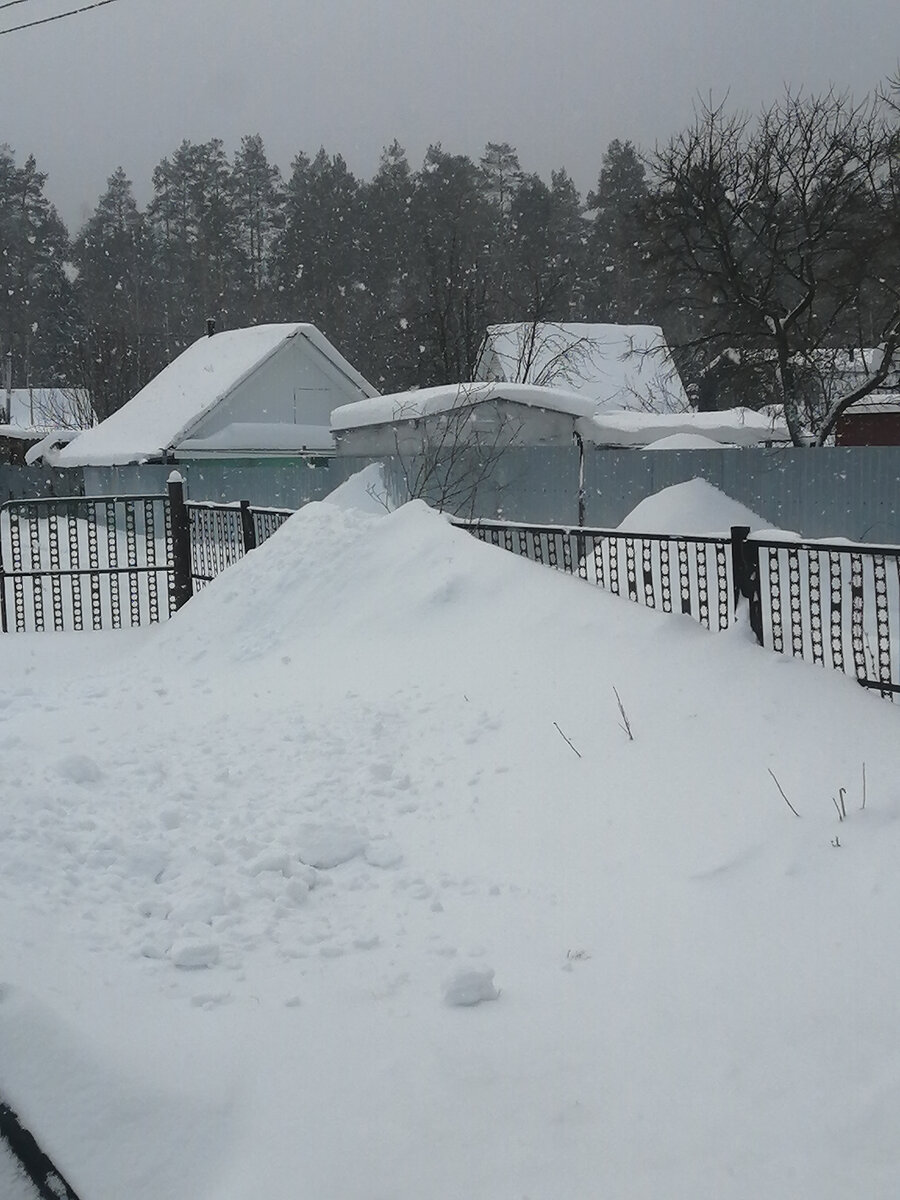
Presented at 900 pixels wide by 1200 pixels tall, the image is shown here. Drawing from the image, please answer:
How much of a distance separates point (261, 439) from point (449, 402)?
11.7 metres

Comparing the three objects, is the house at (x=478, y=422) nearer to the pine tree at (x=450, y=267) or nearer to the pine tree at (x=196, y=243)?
the pine tree at (x=450, y=267)

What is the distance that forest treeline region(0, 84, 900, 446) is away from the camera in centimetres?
2212

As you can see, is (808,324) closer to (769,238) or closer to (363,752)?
(769,238)

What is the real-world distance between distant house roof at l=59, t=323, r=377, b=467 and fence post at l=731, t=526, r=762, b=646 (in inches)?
917

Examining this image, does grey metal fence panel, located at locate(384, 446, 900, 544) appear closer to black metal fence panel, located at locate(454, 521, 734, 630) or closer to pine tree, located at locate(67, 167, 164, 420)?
black metal fence panel, located at locate(454, 521, 734, 630)

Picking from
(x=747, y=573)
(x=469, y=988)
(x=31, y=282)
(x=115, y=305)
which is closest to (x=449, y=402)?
(x=747, y=573)

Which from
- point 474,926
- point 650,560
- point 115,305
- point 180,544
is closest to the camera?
point 474,926

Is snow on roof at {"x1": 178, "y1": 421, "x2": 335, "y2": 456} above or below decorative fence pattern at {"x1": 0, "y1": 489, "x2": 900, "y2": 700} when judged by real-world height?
above

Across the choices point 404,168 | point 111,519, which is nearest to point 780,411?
point 111,519

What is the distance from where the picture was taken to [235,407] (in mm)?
29469

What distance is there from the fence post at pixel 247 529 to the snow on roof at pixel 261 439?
1824 cm

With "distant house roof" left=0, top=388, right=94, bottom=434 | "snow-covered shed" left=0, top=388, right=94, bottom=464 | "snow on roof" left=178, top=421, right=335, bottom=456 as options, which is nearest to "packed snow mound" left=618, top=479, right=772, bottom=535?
"snow on roof" left=178, top=421, right=335, bottom=456

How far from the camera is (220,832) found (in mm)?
4785

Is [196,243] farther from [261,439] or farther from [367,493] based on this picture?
[367,493]
